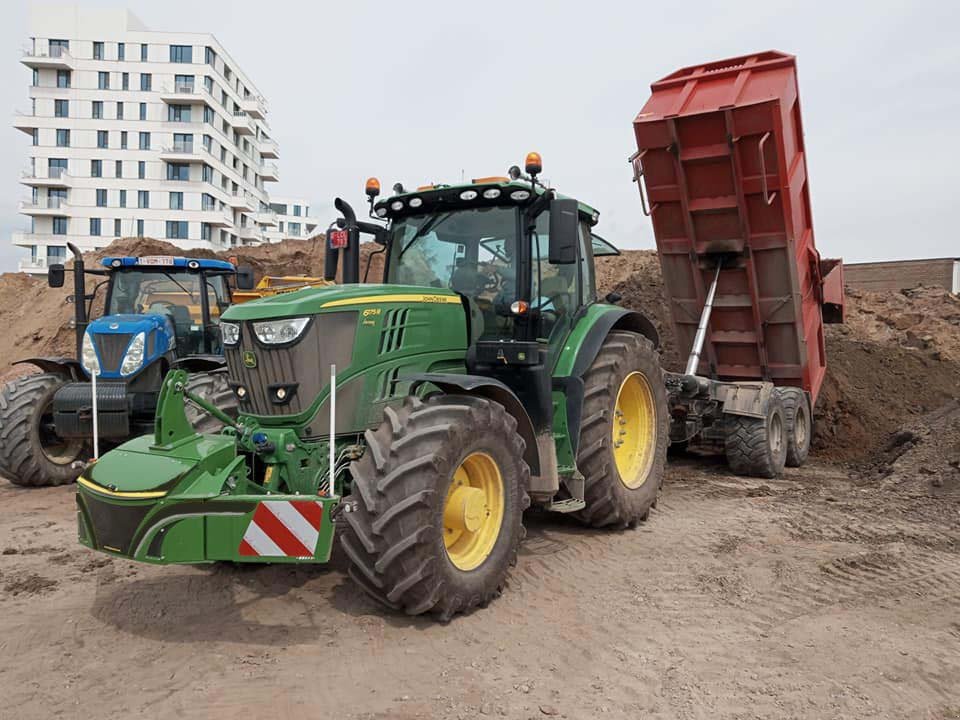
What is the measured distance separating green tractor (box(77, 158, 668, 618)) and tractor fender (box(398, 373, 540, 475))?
2 centimetres

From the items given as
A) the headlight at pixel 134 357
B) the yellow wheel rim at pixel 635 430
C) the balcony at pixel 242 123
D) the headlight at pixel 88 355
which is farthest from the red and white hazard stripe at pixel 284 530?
the balcony at pixel 242 123

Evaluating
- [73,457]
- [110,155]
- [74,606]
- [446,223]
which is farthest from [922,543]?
[110,155]

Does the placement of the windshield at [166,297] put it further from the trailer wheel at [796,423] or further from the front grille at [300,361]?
the trailer wheel at [796,423]

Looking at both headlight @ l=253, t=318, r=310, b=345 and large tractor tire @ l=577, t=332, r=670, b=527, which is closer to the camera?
headlight @ l=253, t=318, r=310, b=345

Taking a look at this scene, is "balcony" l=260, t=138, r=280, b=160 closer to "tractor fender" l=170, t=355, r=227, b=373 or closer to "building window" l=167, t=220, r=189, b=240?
"building window" l=167, t=220, r=189, b=240

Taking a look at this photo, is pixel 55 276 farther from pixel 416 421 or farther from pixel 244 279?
pixel 416 421

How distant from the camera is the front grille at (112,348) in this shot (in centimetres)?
759

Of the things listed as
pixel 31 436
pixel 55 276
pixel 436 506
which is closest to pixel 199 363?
pixel 31 436

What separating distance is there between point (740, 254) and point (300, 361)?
526cm

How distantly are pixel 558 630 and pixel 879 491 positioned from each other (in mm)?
4783

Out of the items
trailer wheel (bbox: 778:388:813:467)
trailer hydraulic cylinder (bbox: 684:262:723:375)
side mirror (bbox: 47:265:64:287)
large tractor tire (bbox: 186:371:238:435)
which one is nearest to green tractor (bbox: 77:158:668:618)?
large tractor tire (bbox: 186:371:238:435)

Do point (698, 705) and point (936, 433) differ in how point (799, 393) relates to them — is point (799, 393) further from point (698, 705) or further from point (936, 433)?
→ point (698, 705)

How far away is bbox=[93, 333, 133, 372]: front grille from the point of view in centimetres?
759

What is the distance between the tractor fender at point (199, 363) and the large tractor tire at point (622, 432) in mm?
4040
